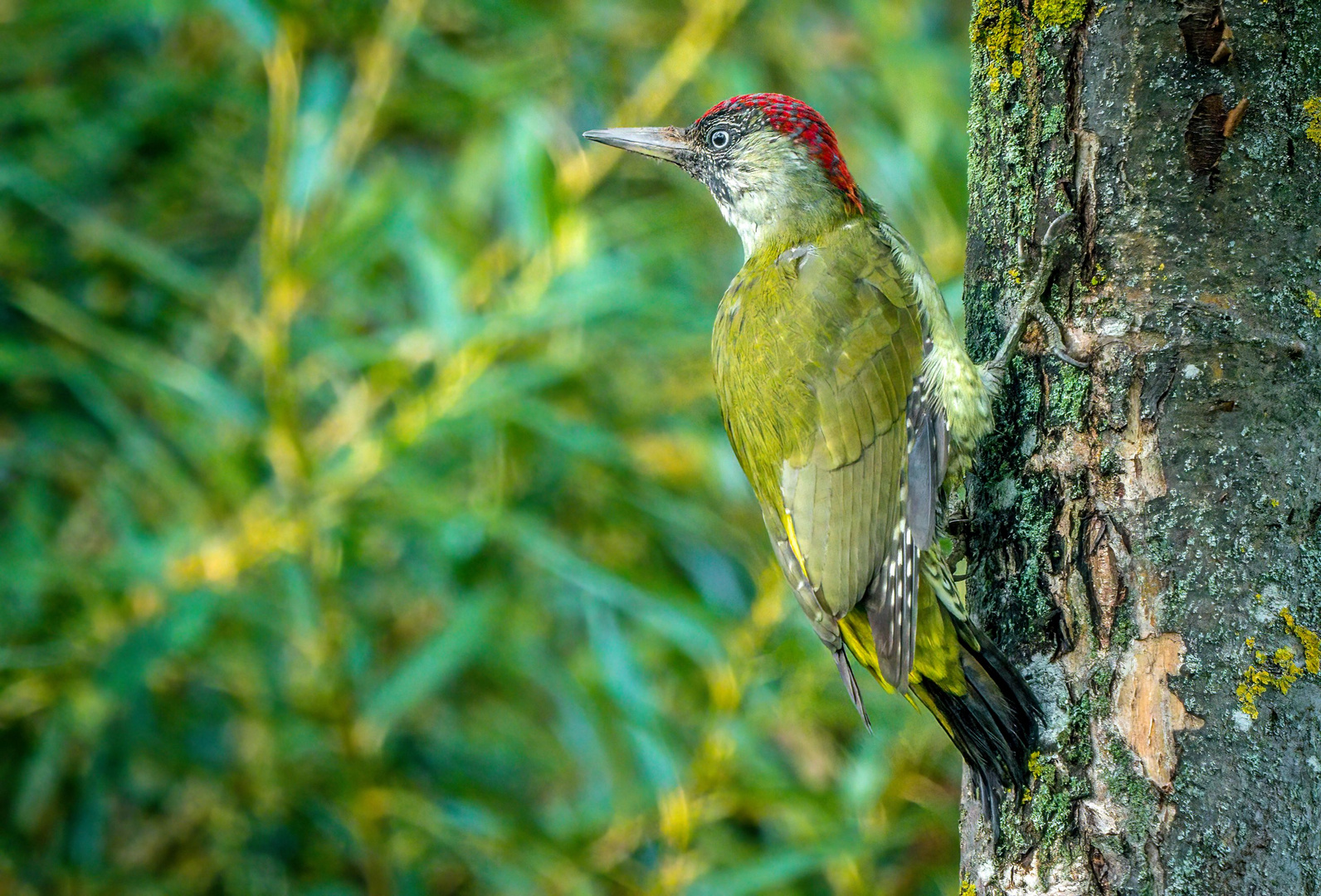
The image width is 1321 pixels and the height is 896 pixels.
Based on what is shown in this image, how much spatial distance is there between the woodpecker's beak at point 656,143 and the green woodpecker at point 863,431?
20cm

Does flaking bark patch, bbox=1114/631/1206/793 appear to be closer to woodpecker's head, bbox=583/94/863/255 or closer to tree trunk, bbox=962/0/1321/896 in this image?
tree trunk, bbox=962/0/1321/896

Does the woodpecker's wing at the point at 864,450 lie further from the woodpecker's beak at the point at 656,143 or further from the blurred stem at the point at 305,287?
the blurred stem at the point at 305,287

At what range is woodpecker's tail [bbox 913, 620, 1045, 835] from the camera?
154cm

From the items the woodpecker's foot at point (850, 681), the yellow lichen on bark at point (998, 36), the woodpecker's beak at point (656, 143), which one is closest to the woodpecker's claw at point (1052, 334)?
the yellow lichen on bark at point (998, 36)

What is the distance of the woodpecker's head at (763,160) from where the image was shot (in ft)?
8.54

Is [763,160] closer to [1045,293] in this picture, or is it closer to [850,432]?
[850,432]

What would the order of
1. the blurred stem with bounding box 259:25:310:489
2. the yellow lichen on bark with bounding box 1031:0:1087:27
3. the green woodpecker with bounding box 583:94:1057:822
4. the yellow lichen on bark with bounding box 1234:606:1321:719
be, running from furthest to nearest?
1. the blurred stem with bounding box 259:25:310:489
2. the green woodpecker with bounding box 583:94:1057:822
3. the yellow lichen on bark with bounding box 1031:0:1087:27
4. the yellow lichen on bark with bounding box 1234:606:1321:719

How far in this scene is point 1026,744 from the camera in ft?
5.03

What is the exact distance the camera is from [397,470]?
3.18m

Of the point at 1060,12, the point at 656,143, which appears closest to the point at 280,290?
the point at 656,143

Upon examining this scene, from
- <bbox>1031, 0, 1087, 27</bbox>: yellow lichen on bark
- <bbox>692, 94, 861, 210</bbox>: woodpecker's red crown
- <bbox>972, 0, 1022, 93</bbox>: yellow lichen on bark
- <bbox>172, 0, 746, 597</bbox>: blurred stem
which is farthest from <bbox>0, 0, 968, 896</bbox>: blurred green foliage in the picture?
<bbox>1031, 0, 1087, 27</bbox>: yellow lichen on bark

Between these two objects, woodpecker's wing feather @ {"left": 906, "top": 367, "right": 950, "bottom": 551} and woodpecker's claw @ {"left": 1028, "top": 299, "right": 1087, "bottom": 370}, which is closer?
woodpecker's claw @ {"left": 1028, "top": 299, "right": 1087, "bottom": 370}

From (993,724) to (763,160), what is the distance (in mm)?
1553

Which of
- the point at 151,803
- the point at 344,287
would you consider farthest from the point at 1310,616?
the point at 151,803
